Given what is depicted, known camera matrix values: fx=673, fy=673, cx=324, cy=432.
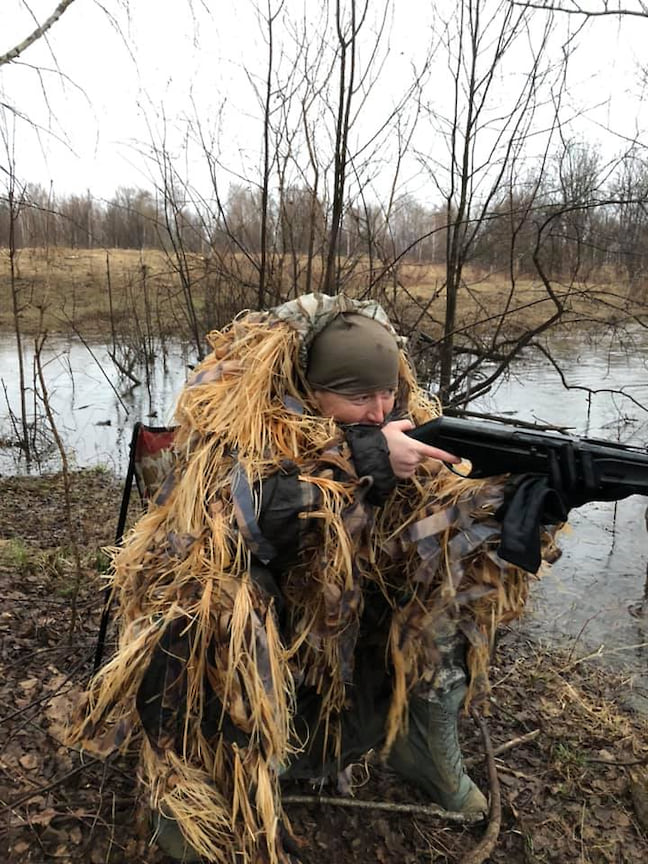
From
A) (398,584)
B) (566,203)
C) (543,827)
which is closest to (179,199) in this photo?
(566,203)

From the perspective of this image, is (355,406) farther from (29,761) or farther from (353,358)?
(29,761)

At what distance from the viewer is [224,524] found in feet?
5.98

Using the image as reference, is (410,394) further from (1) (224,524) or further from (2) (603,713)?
(2) (603,713)

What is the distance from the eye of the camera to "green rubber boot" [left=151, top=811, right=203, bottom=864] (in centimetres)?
192

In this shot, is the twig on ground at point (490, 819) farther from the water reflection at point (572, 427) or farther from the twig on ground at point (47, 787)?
the twig on ground at point (47, 787)

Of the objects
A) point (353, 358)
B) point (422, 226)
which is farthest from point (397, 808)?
point (422, 226)

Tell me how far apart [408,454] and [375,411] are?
0.24 meters

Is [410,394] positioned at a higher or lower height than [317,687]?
higher

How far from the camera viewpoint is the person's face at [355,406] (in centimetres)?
206

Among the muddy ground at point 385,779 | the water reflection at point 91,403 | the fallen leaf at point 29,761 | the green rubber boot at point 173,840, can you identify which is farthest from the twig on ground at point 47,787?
the water reflection at point 91,403

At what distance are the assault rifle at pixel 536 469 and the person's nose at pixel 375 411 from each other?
0.75 ft

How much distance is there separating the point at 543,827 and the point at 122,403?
30.7 feet

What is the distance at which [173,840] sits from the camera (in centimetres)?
194

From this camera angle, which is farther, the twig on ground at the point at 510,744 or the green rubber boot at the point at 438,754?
the twig on ground at the point at 510,744
